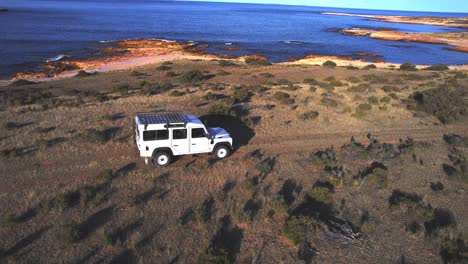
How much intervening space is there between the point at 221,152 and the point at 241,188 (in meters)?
2.89

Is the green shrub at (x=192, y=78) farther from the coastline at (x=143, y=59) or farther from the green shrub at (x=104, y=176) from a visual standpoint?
the green shrub at (x=104, y=176)

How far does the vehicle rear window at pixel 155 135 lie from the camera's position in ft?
47.9

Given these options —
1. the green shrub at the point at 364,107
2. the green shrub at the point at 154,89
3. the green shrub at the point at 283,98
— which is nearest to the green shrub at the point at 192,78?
the green shrub at the point at 154,89

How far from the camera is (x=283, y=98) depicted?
2780 centimetres

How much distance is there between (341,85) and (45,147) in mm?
29681

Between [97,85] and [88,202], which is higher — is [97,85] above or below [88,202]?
below

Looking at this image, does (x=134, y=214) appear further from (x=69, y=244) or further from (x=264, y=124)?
(x=264, y=124)

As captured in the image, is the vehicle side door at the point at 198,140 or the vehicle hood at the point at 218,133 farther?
the vehicle hood at the point at 218,133

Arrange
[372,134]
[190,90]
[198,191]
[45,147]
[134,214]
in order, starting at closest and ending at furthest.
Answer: [134,214], [198,191], [45,147], [372,134], [190,90]

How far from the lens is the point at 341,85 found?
35.3 metres

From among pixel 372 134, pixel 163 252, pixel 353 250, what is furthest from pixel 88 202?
pixel 372 134

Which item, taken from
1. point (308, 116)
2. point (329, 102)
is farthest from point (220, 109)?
point (329, 102)

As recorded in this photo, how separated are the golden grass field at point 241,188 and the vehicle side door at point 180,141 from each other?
2.65 feet

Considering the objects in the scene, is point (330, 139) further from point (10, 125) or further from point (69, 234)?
point (10, 125)
